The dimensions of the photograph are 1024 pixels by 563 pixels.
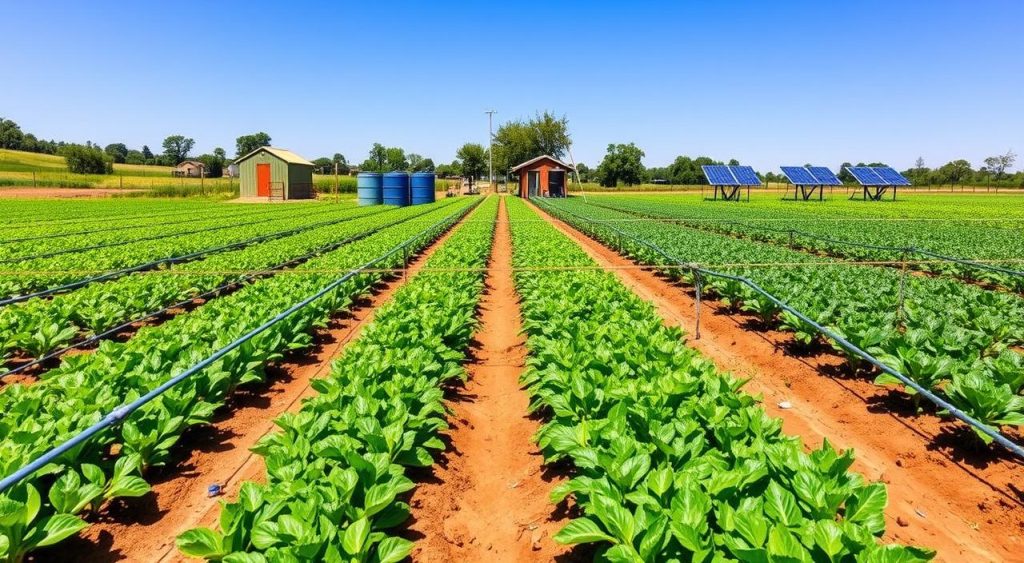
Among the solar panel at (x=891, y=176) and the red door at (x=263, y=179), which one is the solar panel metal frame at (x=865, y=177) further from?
the red door at (x=263, y=179)

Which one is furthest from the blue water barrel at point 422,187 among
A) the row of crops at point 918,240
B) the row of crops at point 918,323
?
the row of crops at point 918,323

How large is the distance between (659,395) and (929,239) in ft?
66.3

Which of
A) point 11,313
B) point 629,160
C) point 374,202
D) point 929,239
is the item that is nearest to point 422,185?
point 374,202

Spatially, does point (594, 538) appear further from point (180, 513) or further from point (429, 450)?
point (180, 513)

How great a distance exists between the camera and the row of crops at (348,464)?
297 centimetres

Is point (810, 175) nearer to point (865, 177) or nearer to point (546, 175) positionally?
point (865, 177)

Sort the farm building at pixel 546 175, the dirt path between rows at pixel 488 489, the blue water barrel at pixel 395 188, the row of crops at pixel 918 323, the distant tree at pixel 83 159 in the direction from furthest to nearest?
the distant tree at pixel 83 159 → the farm building at pixel 546 175 → the blue water barrel at pixel 395 188 → the row of crops at pixel 918 323 → the dirt path between rows at pixel 488 489

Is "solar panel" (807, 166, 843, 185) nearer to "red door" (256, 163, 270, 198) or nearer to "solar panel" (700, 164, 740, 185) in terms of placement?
"solar panel" (700, 164, 740, 185)

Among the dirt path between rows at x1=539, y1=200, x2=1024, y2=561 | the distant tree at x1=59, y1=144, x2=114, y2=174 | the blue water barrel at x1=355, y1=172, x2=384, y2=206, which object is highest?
the distant tree at x1=59, y1=144, x2=114, y2=174

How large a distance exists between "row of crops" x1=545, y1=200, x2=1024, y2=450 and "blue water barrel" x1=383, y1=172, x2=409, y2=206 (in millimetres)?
38528

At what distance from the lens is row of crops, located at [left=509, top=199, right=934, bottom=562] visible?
8.94 ft

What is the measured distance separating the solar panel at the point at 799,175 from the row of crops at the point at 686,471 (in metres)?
63.0

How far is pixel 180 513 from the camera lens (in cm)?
407

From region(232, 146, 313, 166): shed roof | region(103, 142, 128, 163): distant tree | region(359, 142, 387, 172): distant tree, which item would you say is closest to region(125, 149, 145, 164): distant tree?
region(103, 142, 128, 163): distant tree
